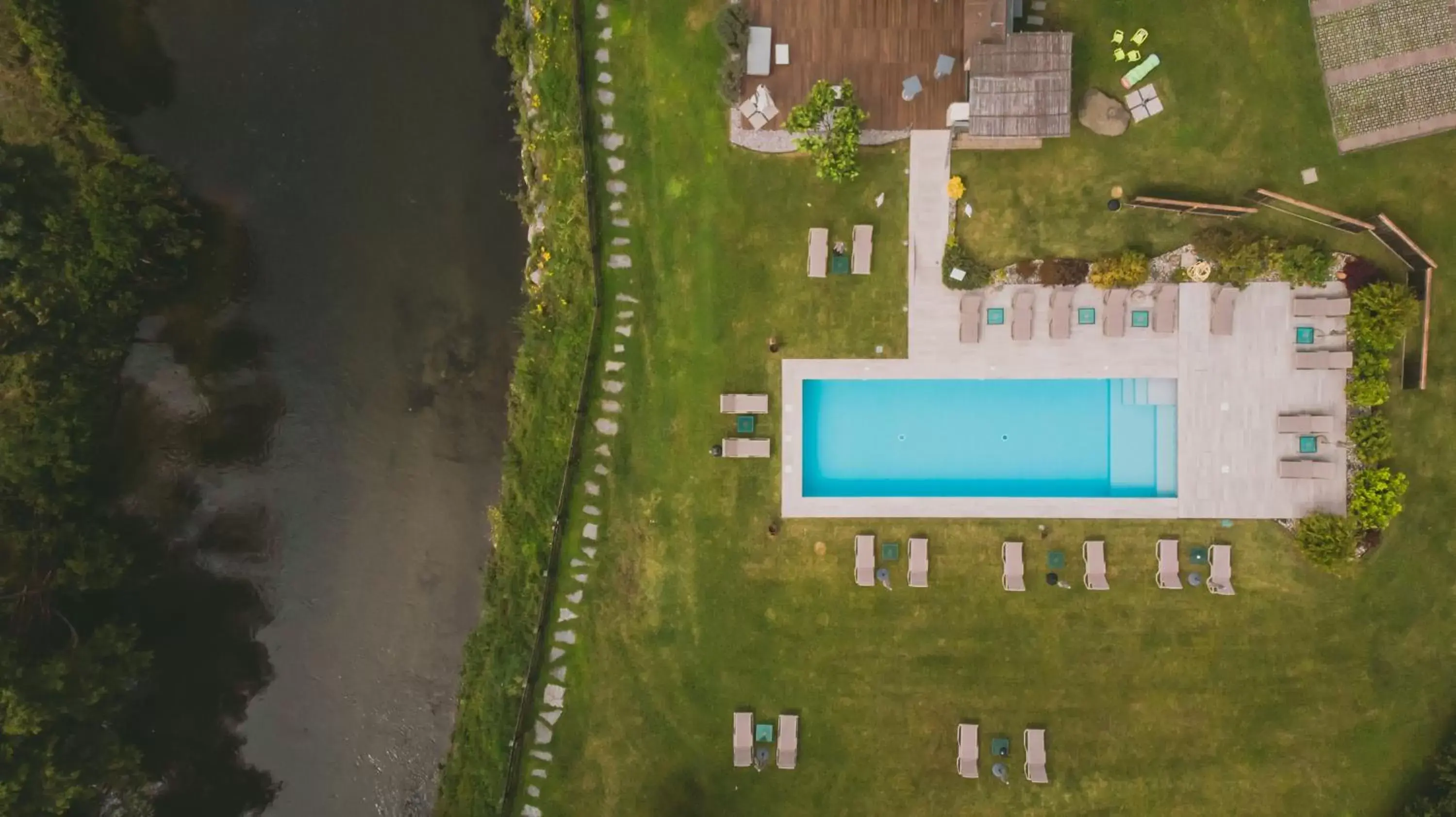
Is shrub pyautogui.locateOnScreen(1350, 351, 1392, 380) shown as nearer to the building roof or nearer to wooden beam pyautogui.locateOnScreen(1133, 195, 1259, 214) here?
wooden beam pyautogui.locateOnScreen(1133, 195, 1259, 214)

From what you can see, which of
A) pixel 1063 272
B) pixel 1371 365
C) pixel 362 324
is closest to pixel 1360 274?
pixel 1371 365

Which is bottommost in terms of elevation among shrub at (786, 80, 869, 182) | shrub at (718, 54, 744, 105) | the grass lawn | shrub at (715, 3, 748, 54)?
the grass lawn

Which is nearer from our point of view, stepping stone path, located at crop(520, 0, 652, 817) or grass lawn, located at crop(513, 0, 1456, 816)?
grass lawn, located at crop(513, 0, 1456, 816)

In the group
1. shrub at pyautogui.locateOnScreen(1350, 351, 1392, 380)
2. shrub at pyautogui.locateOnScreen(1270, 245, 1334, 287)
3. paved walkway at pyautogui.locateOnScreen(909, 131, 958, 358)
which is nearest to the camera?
shrub at pyautogui.locateOnScreen(1270, 245, 1334, 287)

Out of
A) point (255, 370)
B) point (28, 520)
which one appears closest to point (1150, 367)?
point (255, 370)

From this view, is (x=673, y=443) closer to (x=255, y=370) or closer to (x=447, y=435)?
(x=447, y=435)

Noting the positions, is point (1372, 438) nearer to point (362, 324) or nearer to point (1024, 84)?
point (1024, 84)

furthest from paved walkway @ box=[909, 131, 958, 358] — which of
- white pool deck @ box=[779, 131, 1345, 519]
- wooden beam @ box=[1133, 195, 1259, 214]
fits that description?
wooden beam @ box=[1133, 195, 1259, 214]
